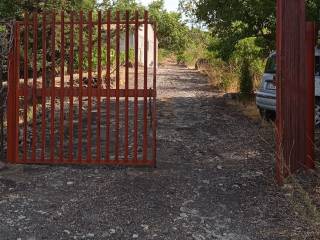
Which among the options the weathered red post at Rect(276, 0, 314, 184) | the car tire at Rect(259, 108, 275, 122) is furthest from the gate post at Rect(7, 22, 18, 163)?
the car tire at Rect(259, 108, 275, 122)

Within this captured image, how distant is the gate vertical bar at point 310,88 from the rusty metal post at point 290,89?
6cm

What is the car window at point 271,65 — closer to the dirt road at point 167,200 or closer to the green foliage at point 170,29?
the dirt road at point 167,200

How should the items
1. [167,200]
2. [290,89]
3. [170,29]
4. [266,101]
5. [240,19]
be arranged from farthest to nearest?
[170,29]
[240,19]
[266,101]
[290,89]
[167,200]

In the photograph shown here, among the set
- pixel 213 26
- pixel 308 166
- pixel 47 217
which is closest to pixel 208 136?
pixel 308 166

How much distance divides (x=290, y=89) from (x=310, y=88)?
80 cm

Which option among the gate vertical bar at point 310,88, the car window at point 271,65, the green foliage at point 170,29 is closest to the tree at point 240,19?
the car window at point 271,65

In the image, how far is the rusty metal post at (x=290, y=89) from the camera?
6438 mm

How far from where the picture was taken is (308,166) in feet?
24.7

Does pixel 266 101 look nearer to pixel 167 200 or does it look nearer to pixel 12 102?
pixel 12 102

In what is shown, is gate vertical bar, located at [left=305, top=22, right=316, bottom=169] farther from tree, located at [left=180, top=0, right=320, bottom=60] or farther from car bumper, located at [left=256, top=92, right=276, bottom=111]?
tree, located at [left=180, top=0, right=320, bottom=60]

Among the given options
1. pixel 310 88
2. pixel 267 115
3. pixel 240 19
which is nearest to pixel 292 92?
pixel 310 88

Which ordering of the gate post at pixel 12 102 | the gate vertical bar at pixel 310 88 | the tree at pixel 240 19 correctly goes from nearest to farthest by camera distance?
the gate vertical bar at pixel 310 88 → the gate post at pixel 12 102 → the tree at pixel 240 19

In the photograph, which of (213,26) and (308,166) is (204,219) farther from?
(213,26)

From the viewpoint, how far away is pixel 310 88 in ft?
24.7
